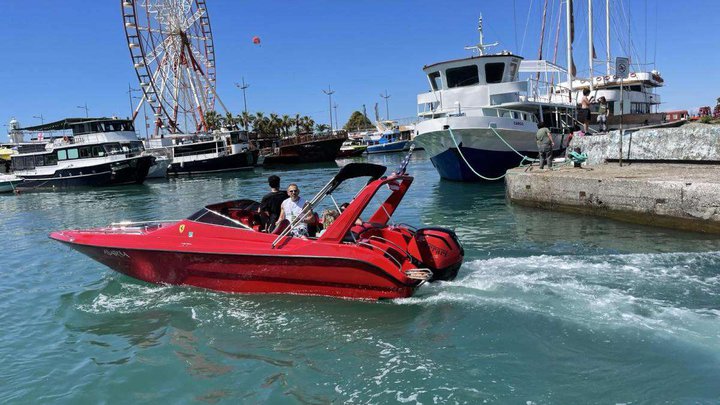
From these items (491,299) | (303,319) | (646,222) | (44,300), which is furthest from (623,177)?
(44,300)

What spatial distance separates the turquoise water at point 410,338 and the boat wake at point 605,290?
29mm

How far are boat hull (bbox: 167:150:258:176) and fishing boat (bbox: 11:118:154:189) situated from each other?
7.07 metres

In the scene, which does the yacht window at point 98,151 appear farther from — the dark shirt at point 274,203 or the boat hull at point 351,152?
the dark shirt at point 274,203

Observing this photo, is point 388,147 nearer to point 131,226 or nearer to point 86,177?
point 86,177

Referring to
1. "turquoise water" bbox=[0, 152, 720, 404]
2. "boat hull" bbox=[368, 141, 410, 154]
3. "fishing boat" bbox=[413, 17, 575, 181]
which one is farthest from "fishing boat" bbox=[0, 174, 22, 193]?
"boat hull" bbox=[368, 141, 410, 154]

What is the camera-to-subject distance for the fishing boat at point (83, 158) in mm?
39969

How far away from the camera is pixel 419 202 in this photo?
20062 millimetres

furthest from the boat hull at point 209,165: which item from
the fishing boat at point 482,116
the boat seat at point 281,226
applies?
the boat seat at point 281,226

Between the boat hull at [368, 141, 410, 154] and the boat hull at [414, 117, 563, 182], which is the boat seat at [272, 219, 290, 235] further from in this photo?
the boat hull at [368, 141, 410, 154]

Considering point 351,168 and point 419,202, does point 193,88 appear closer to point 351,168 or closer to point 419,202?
point 419,202

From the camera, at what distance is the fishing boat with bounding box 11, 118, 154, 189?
39969 mm

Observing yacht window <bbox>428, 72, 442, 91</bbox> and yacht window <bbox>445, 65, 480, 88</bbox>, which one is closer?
yacht window <bbox>445, 65, 480, 88</bbox>

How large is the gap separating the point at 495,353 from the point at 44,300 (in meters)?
7.45

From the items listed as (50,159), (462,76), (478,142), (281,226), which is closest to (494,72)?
(462,76)
